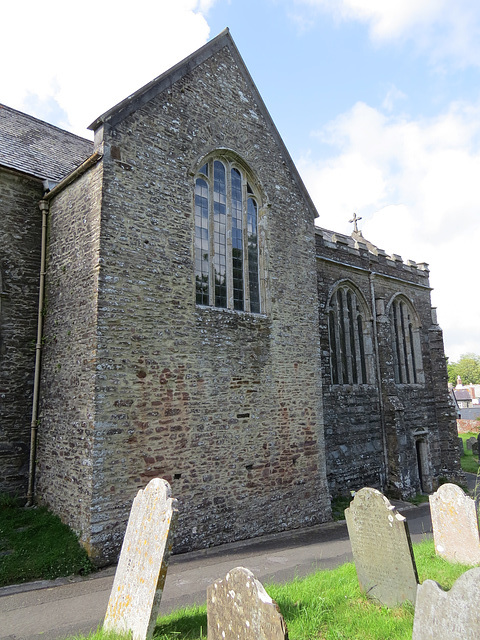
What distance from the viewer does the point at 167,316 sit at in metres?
9.25

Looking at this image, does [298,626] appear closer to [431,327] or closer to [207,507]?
[207,507]

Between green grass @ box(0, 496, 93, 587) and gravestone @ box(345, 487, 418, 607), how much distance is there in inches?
180

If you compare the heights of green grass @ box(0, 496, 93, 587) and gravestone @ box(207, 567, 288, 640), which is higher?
gravestone @ box(207, 567, 288, 640)

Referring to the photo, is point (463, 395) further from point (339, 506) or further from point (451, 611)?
point (451, 611)

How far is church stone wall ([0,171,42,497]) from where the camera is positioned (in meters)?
9.16

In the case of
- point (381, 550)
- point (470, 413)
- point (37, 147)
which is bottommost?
point (470, 413)

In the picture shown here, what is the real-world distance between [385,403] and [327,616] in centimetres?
1240

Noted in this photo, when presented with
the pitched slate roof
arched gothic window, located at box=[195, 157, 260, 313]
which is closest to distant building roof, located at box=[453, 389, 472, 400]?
arched gothic window, located at box=[195, 157, 260, 313]

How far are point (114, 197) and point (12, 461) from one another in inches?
233

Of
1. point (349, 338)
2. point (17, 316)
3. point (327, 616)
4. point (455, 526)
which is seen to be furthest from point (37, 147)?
point (455, 526)

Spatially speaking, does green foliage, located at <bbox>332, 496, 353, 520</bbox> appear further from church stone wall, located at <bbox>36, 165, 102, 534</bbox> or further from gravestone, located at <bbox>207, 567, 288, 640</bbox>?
gravestone, located at <bbox>207, 567, 288, 640</bbox>

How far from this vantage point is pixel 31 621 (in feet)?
18.4

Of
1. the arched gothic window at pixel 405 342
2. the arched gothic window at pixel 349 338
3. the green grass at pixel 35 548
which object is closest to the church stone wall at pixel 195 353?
the green grass at pixel 35 548

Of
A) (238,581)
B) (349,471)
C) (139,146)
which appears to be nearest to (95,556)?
(238,581)
